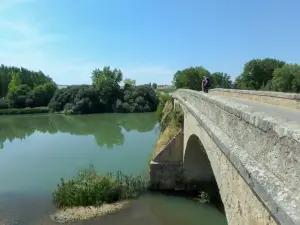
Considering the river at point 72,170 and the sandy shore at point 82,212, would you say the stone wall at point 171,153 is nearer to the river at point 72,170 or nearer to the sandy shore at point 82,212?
the river at point 72,170

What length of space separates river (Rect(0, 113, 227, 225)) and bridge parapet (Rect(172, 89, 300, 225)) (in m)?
8.87

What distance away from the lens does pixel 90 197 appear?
1306cm

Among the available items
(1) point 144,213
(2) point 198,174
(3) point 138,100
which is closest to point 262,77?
(3) point 138,100

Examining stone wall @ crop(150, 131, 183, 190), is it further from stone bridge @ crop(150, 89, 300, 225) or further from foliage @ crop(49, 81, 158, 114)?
foliage @ crop(49, 81, 158, 114)

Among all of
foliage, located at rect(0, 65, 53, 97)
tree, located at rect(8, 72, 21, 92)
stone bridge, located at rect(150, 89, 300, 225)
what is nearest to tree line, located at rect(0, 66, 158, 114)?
tree, located at rect(8, 72, 21, 92)

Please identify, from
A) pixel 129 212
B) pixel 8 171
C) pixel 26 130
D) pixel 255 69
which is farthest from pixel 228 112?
pixel 255 69

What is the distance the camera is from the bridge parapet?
2.67 metres

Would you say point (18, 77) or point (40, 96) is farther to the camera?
point (18, 77)

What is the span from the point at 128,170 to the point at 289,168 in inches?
627

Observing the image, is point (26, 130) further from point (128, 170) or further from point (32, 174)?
point (128, 170)

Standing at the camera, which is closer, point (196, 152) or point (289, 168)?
point (289, 168)

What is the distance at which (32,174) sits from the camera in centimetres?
1881

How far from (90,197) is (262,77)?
45.3m

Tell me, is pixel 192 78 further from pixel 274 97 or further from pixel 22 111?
pixel 274 97
